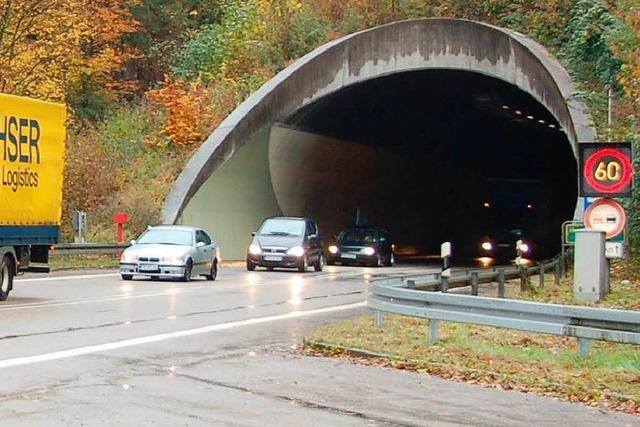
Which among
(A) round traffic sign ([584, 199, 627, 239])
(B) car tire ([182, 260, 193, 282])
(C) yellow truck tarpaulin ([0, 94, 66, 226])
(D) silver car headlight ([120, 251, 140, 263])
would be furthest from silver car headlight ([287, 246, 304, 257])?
(A) round traffic sign ([584, 199, 627, 239])

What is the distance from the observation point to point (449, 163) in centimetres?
5631

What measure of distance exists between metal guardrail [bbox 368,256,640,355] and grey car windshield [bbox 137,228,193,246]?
45.9 ft

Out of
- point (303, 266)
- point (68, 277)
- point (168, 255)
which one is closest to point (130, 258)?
point (168, 255)

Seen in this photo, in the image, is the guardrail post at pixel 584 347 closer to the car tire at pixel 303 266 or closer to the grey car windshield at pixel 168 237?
the grey car windshield at pixel 168 237

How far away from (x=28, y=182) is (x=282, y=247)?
13.9 metres

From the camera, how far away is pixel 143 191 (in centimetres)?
4075

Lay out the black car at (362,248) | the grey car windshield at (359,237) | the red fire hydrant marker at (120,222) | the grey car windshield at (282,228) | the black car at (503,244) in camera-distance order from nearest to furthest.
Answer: the grey car windshield at (282,228) < the red fire hydrant marker at (120,222) < the black car at (362,248) < the grey car windshield at (359,237) < the black car at (503,244)

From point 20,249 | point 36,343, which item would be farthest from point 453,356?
point 20,249

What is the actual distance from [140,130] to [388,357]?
35224 mm

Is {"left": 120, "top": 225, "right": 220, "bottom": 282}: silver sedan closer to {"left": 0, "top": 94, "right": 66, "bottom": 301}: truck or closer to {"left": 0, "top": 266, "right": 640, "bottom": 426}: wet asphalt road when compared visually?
{"left": 0, "top": 94, "right": 66, "bottom": 301}: truck

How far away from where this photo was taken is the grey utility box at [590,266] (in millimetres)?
21366

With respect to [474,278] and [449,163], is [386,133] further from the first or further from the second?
[474,278]

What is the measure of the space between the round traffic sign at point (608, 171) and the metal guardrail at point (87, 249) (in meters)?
17.0

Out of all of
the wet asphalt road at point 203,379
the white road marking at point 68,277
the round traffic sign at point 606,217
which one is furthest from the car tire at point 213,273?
the round traffic sign at point 606,217
